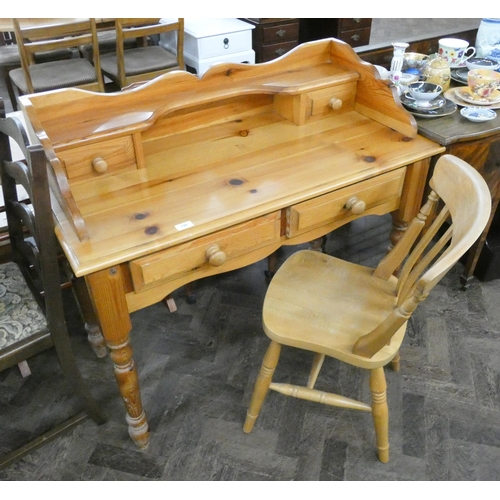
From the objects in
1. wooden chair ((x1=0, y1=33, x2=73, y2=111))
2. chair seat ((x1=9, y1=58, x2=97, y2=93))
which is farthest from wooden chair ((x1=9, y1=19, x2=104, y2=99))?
wooden chair ((x1=0, y1=33, x2=73, y2=111))

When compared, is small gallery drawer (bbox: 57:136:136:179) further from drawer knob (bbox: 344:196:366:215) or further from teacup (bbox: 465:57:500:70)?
teacup (bbox: 465:57:500:70)

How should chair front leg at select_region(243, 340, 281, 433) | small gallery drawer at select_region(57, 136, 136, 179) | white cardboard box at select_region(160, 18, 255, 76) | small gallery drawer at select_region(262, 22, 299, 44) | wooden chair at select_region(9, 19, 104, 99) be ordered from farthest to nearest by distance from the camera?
1. small gallery drawer at select_region(262, 22, 299, 44)
2. white cardboard box at select_region(160, 18, 255, 76)
3. wooden chair at select_region(9, 19, 104, 99)
4. chair front leg at select_region(243, 340, 281, 433)
5. small gallery drawer at select_region(57, 136, 136, 179)

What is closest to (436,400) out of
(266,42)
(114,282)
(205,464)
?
(205,464)

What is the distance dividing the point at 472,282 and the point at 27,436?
1711 millimetres

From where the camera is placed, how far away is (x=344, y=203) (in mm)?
1236

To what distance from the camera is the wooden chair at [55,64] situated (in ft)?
8.32

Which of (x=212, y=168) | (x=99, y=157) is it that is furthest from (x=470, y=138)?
(x=99, y=157)

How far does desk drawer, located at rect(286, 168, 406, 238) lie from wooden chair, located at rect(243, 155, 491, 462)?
13cm

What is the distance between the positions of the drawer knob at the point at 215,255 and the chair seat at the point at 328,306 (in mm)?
225

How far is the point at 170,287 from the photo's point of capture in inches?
43.8

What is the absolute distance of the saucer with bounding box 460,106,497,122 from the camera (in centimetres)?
142

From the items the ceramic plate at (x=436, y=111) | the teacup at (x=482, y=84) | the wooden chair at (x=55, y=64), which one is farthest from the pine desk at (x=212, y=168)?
the wooden chair at (x=55, y=64)

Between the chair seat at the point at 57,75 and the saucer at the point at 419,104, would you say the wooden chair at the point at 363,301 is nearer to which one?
the saucer at the point at 419,104

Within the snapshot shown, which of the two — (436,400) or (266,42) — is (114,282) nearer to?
(436,400)
